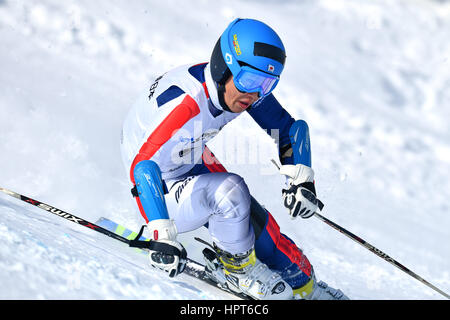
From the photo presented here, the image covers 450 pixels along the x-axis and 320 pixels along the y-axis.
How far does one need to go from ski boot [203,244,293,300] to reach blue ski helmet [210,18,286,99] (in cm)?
113

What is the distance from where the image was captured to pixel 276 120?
13.0ft

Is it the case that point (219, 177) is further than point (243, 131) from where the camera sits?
No

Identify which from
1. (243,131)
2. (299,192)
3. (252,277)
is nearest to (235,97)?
(299,192)

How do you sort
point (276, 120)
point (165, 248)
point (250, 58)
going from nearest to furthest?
point (165, 248) < point (250, 58) < point (276, 120)

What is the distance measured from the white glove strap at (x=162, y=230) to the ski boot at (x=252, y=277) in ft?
2.14

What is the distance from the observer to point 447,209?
6.52 meters

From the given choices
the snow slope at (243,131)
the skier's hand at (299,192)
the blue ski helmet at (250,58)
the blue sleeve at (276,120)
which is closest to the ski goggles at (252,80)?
the blue ski helmet at (250,58)

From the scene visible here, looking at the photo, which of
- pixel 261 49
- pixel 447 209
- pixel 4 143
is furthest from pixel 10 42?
pixel 447 209

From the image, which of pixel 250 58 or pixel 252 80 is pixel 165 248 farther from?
pixel 250 58

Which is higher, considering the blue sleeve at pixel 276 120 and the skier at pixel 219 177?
the blue sleeve at pixel 276 120

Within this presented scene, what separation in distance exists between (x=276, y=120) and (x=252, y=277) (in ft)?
3.96

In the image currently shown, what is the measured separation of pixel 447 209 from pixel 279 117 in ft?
11.9

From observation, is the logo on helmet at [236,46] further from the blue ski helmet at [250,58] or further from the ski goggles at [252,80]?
the ski goggles at [252,80]

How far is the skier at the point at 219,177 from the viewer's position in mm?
3146
